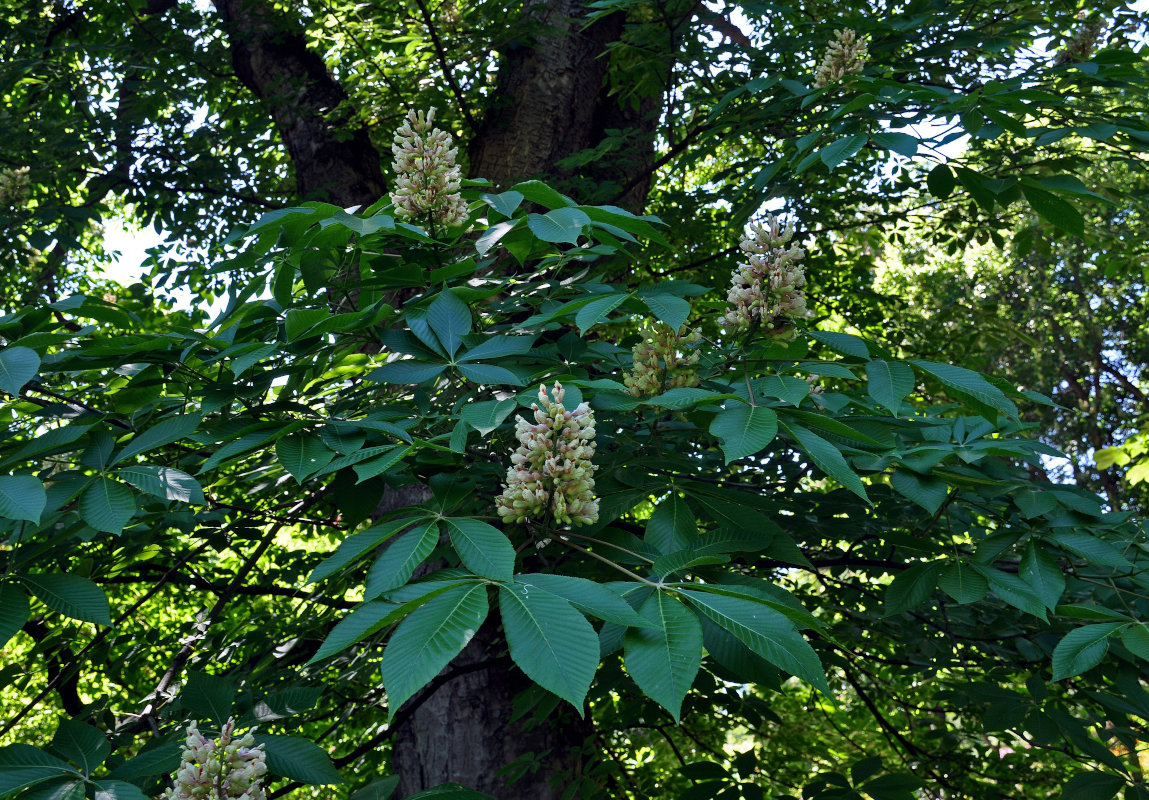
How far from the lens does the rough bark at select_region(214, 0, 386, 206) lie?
15.9ft

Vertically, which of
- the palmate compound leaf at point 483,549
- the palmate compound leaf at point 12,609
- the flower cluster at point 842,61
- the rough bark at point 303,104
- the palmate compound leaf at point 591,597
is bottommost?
the palmate compound leaf at point 591,597

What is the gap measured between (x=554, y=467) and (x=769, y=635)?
1.60ft

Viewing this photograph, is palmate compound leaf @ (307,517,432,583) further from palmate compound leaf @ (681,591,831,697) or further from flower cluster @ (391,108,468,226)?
flower cluster @ (391,108,468,226)

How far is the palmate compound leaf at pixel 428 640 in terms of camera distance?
106cm

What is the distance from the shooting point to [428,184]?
219 centimetres

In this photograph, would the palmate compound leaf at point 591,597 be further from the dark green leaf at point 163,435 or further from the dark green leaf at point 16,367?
the dark green leaf at point 16,367

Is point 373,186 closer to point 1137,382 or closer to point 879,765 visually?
point 879,765

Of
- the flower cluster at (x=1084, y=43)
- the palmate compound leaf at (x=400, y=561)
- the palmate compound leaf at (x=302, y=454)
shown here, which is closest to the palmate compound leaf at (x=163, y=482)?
the palmate compound leaf at (x=302, y=454)

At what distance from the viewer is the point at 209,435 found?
68.7 inches

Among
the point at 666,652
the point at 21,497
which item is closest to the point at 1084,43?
the point at 666,652

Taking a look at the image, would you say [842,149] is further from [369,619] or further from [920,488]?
[369,619]

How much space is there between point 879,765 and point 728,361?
5.27ft

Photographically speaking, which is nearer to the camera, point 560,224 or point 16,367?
point 16,367

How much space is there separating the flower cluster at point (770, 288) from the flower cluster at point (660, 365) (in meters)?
0.14
